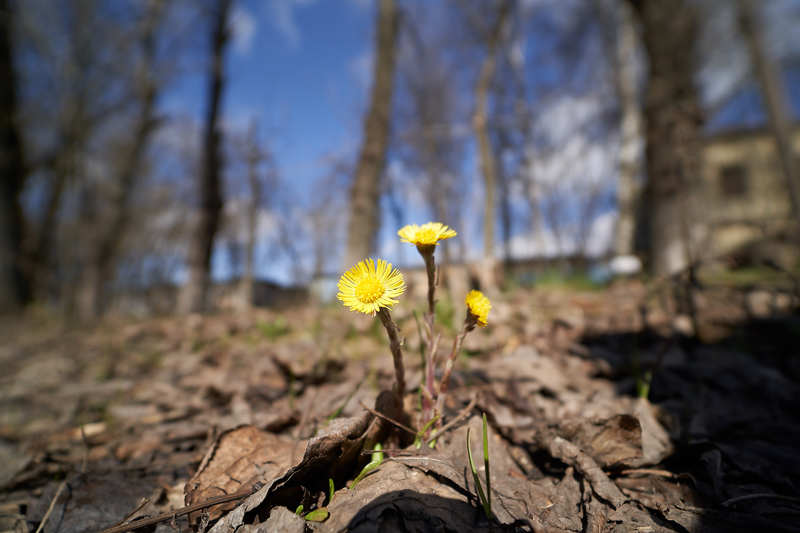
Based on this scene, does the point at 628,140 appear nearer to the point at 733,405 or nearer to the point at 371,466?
the point at 733,405

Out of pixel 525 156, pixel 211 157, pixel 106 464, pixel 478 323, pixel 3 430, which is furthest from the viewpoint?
pixel 525 156

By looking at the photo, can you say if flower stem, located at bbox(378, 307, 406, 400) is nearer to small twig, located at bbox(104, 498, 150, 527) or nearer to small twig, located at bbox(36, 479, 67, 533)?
small twig, located at bbox(104, 498, 150, 527)

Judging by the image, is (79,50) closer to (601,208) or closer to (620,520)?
(620,520)

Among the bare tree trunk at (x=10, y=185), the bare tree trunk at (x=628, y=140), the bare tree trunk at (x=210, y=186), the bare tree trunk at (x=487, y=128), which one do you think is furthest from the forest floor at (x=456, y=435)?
the bare tree trunk at (x=628, y=140)

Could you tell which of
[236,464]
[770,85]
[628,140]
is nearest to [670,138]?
[236,464]

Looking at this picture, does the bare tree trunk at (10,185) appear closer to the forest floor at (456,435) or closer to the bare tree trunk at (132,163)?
the bare tree trunk at (132,163)

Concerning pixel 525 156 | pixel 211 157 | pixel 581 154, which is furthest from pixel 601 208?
pixel 211 157
